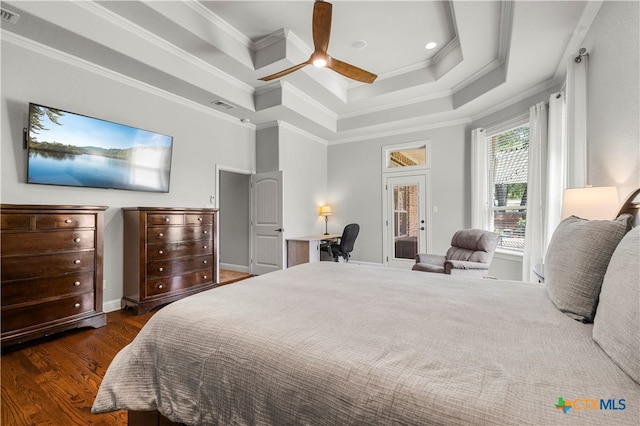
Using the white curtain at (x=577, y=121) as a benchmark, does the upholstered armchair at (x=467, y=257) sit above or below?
below

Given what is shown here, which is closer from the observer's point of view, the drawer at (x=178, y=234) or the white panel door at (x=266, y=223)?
the drawer at (x=178, y=234)

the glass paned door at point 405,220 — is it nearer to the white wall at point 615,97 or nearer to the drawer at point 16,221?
→ the white wall at point 615,97

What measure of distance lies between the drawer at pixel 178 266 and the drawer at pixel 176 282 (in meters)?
0.06

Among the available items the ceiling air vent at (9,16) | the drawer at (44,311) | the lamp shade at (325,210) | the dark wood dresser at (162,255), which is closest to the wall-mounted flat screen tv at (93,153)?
the dark wood dresser at (162,255)

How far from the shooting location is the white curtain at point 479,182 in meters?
4.67

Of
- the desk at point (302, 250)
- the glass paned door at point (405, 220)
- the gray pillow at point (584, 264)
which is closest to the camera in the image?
the gray pillow at point (584, 264)

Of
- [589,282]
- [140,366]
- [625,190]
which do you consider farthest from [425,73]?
[140,366]

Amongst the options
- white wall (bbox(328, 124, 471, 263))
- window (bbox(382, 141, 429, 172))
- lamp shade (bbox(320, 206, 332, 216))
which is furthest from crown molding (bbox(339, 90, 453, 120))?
lamp shade (bbox(320, 206, 332, 216))

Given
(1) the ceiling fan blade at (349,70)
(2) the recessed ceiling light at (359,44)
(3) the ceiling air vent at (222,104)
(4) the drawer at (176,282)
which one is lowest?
(4) the drawer at (176,282)

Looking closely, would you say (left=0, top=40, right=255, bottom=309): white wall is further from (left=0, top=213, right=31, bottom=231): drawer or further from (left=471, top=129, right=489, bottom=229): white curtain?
(left=471, top=129, right=489, bottom=229): white curtain

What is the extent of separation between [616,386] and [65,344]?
11.4 feet

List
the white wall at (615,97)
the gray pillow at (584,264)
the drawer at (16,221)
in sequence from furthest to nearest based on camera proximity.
Answer: the drawer at (16,221) → the white wall at (615,97) → the gray pillow at (584,264)

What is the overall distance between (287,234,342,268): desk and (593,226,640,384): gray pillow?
13.4ft

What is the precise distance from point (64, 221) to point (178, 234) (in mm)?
1104
